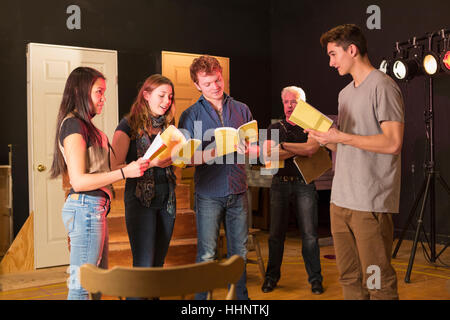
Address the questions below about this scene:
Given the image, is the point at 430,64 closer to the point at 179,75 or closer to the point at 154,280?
the point at 179,75

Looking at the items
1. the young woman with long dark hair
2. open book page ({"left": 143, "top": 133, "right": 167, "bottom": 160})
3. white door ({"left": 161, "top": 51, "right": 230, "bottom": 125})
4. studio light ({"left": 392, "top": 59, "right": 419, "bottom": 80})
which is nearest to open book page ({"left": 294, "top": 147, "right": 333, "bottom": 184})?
open book page ({"left": 143, "top": 133, "right": 167, "bottom": 160})

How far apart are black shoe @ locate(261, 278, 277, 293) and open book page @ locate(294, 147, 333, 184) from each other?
0.89 m

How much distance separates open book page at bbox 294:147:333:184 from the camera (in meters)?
3.71

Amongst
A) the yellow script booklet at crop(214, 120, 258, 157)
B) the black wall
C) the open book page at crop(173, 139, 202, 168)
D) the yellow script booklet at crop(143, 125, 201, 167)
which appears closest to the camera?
the yellow script booklet at crop(143, 125, 201, 167)

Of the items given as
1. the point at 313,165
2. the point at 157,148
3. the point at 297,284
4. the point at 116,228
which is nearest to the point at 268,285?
the point at 297,284

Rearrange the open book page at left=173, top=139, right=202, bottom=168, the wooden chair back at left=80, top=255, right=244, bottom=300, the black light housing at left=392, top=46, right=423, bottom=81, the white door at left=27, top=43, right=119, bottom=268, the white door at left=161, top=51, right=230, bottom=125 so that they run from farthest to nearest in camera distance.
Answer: the white door at left=161, top=51, right=230, bottom=125
the white door at left=27, top=43, right=119, bottom=268
the black light housing at left=392, top=46, right=423, bottom=81
the open book page at left=173, top=139, right=202, bottom=168
the wooden chair back at left=80, top=255, right=244, bottom=300

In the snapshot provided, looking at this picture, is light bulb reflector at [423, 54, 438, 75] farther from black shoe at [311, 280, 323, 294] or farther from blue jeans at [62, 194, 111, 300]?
blue jeans at [62, 194, 111, 300]

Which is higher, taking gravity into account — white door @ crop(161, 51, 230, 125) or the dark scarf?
white door @ crop(161, 51, 230, 125)

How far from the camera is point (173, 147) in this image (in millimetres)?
2582

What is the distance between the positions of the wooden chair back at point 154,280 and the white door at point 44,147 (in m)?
3.95

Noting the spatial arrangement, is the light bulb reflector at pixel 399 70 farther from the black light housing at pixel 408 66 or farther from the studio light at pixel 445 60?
the studio light at pixel 445 60

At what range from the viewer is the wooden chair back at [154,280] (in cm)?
159

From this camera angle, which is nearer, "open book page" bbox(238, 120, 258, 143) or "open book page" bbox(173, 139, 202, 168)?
"open book page" bbox(173, 139, 202, 168)

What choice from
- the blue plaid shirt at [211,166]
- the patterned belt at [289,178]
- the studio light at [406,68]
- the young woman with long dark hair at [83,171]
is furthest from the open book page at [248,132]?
the studio light at [406,68]
